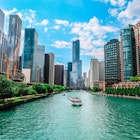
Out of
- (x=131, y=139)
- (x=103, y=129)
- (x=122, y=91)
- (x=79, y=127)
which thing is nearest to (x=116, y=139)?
(x=131, y=139)

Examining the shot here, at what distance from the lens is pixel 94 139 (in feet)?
104

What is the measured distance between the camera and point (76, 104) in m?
84.6

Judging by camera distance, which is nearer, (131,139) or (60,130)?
(131,139)

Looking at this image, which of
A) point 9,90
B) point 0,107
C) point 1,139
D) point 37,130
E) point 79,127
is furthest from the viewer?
point 9,90

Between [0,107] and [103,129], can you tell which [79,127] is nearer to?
[103,129]

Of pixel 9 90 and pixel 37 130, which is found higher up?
pixel 9 90

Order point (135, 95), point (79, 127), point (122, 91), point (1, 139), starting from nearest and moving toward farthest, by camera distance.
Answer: point (1, 139) → point (79, 127) → point (135, 95) → point (122, 91)

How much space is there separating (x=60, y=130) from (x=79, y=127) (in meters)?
4.97

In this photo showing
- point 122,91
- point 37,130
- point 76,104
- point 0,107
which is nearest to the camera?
point 37,130

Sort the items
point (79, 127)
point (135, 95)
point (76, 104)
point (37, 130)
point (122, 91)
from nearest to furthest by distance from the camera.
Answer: point (37, 130) → point (79, 127) → point (76, 104) → point (135, 95) → point (122, 91)

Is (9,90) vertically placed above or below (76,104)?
above

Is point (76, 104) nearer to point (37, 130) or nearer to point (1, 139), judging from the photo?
point (37, 130)

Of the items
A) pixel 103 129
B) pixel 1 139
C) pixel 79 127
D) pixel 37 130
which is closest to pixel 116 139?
pixel 103 129

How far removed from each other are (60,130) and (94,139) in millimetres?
8190
